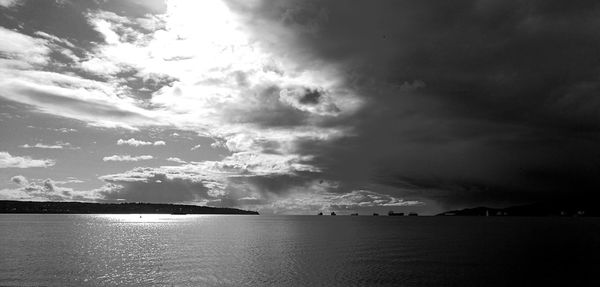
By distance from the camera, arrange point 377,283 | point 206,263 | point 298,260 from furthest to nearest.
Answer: point 298,260 < point 206,263 < point 377,283

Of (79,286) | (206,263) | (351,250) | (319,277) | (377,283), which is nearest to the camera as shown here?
(79,286)

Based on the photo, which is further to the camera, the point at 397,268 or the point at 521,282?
the point at 397,268

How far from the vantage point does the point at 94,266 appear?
93.5 meters

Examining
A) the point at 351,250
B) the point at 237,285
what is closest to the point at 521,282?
the point at 237,285

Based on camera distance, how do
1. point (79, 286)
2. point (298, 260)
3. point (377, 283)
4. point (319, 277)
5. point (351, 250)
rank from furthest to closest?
point (351, 250) → point (298, 260) → point (319, 277) → point (377, 283) → point (79, 286)

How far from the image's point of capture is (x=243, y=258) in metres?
109

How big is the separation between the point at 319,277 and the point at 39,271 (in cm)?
5256

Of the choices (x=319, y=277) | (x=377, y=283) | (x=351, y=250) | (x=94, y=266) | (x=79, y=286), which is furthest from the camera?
(x=351, y=250)

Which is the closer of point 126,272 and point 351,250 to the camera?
point 126,272

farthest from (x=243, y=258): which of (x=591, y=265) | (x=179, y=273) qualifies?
(x=591, y=265)

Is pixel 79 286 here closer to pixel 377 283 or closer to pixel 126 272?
pixel 126 272

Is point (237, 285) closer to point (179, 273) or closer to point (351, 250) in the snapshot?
point (179, 273)

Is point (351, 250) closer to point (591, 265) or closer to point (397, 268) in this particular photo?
point (397, 268)

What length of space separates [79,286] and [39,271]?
1892cm
